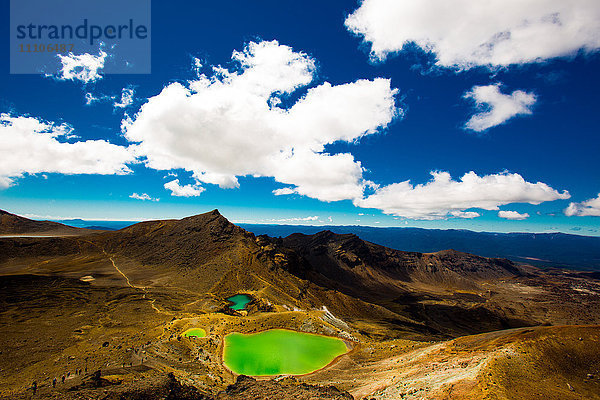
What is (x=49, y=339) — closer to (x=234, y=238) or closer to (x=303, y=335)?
(x=303, y=335)

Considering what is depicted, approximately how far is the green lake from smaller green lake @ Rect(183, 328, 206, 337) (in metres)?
5.55

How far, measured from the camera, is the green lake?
33406 mm

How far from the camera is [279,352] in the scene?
37.9m

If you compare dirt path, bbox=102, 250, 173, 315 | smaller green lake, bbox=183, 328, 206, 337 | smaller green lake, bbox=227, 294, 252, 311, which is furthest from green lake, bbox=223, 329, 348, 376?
dirt path, bbox=102, 250, 173, 315

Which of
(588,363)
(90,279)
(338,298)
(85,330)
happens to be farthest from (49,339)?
(338,298)

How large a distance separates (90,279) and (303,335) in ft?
276

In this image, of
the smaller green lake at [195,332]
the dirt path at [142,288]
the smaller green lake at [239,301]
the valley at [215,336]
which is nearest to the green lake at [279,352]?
the valley at [215,336]

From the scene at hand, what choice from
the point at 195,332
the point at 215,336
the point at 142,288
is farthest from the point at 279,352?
the point at 142,288

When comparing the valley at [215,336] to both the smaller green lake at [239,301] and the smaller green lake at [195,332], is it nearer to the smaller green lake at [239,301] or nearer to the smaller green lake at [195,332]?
the smaller green lake at [195,332]

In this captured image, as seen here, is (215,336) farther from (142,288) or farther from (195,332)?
(142,288)

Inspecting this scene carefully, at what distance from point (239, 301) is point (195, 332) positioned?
32.3 m

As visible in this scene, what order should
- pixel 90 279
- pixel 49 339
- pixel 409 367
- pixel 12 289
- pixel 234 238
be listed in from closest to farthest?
pixel 409 367 < pixel 49 339 < pixel 12 289 < pixel 90 279 < pixel 234 238

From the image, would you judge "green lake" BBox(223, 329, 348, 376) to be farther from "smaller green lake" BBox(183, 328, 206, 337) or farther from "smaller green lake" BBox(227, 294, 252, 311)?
"smaller green lake" BBox(227, 294, 252, 311)

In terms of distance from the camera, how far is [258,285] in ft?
291
